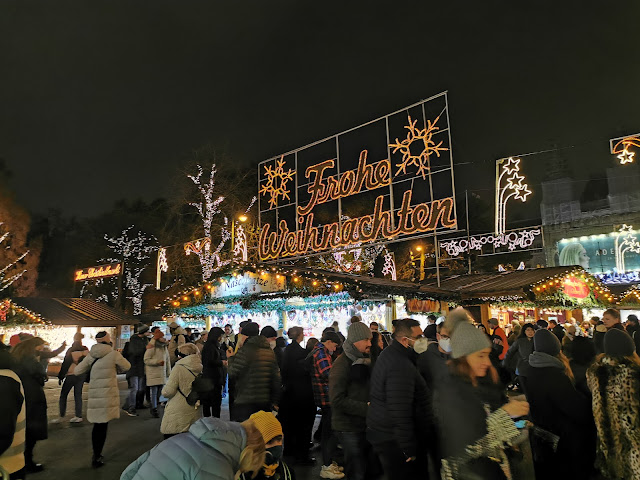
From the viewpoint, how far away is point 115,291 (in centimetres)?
3588

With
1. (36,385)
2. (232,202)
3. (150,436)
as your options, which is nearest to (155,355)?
(150,436)

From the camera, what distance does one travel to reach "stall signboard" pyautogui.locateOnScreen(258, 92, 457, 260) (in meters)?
14.3

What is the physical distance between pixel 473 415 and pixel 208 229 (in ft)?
77.4

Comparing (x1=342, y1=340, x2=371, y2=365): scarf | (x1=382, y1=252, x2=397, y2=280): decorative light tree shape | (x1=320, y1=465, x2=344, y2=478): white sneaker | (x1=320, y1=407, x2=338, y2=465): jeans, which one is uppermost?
(x1=382, y1=252, x2=397, y2=280): decorative light tree shape

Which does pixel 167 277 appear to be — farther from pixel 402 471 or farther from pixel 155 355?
pixel 402 471

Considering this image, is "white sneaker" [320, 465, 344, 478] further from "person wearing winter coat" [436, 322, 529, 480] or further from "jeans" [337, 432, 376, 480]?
"person wearing winter coat" [436, 322, 529, 480]

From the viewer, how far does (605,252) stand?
25.4m

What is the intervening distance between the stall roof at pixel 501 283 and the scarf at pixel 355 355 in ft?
31.1

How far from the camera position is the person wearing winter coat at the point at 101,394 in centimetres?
591

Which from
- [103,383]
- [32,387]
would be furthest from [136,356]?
[32,387]

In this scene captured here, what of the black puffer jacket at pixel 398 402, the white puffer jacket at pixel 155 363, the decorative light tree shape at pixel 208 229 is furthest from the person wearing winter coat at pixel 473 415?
the decorative light tree shape at pixel 208 229

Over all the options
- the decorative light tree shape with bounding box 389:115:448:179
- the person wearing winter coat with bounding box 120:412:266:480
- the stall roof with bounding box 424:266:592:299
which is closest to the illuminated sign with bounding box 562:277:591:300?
the stall roof with bounding box 424:266:592:299

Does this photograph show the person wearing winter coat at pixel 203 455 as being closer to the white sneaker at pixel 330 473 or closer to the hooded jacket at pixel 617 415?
the hooded jacket at pixel 617 415

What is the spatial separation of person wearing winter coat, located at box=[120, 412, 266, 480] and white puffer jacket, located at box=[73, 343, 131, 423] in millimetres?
4311
